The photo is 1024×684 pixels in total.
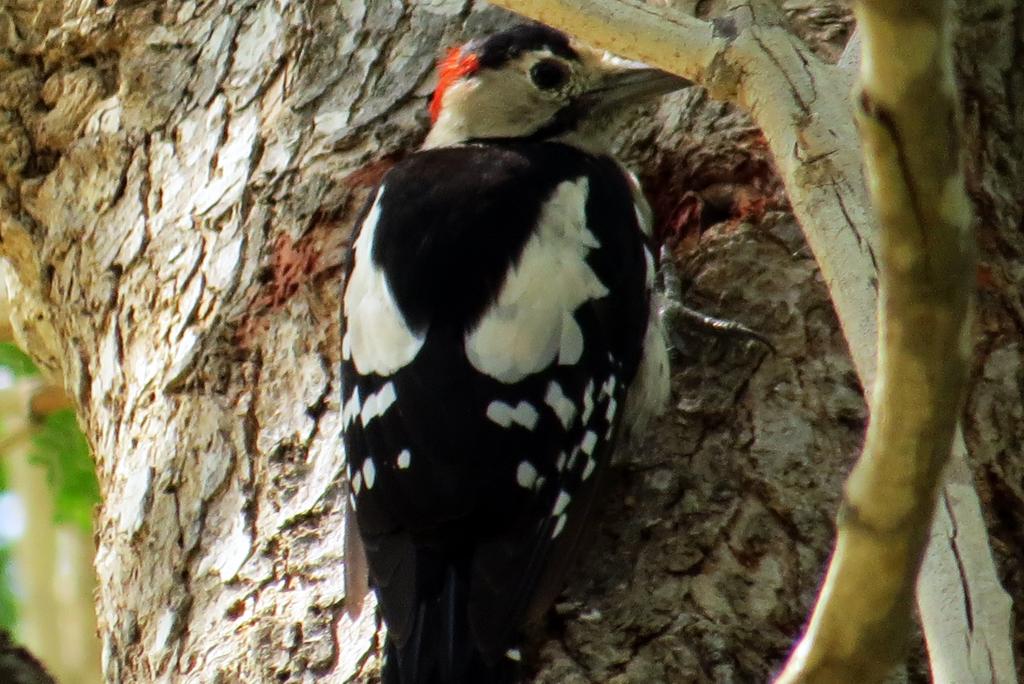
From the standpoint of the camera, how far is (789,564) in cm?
215

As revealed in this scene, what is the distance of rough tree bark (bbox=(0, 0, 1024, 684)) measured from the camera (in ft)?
7.13

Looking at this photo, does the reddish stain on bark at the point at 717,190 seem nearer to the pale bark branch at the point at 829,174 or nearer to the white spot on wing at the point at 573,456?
the pale bark branch at the point at 829,174

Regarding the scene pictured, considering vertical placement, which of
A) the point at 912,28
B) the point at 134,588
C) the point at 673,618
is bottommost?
the point at 134,588

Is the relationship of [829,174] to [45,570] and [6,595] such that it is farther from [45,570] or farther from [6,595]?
[45,570]

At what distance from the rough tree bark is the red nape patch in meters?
0.06

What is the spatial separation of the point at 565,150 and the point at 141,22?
38.9 inches

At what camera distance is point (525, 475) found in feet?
7.23

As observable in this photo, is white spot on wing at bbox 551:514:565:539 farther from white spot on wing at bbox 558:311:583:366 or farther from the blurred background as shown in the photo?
the blurred background

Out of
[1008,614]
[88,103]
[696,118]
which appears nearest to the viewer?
[1008,614]

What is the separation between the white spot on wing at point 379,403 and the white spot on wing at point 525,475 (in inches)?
9.0

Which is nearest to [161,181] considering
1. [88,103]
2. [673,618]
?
[88,103]

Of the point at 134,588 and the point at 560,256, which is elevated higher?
the point at 560,256

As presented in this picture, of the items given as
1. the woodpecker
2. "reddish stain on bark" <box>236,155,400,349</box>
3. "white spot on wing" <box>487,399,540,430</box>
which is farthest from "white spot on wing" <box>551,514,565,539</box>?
"reddish stain on bark" <box>236,155,400,349</box>

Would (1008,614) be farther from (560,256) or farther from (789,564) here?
(560,256)
